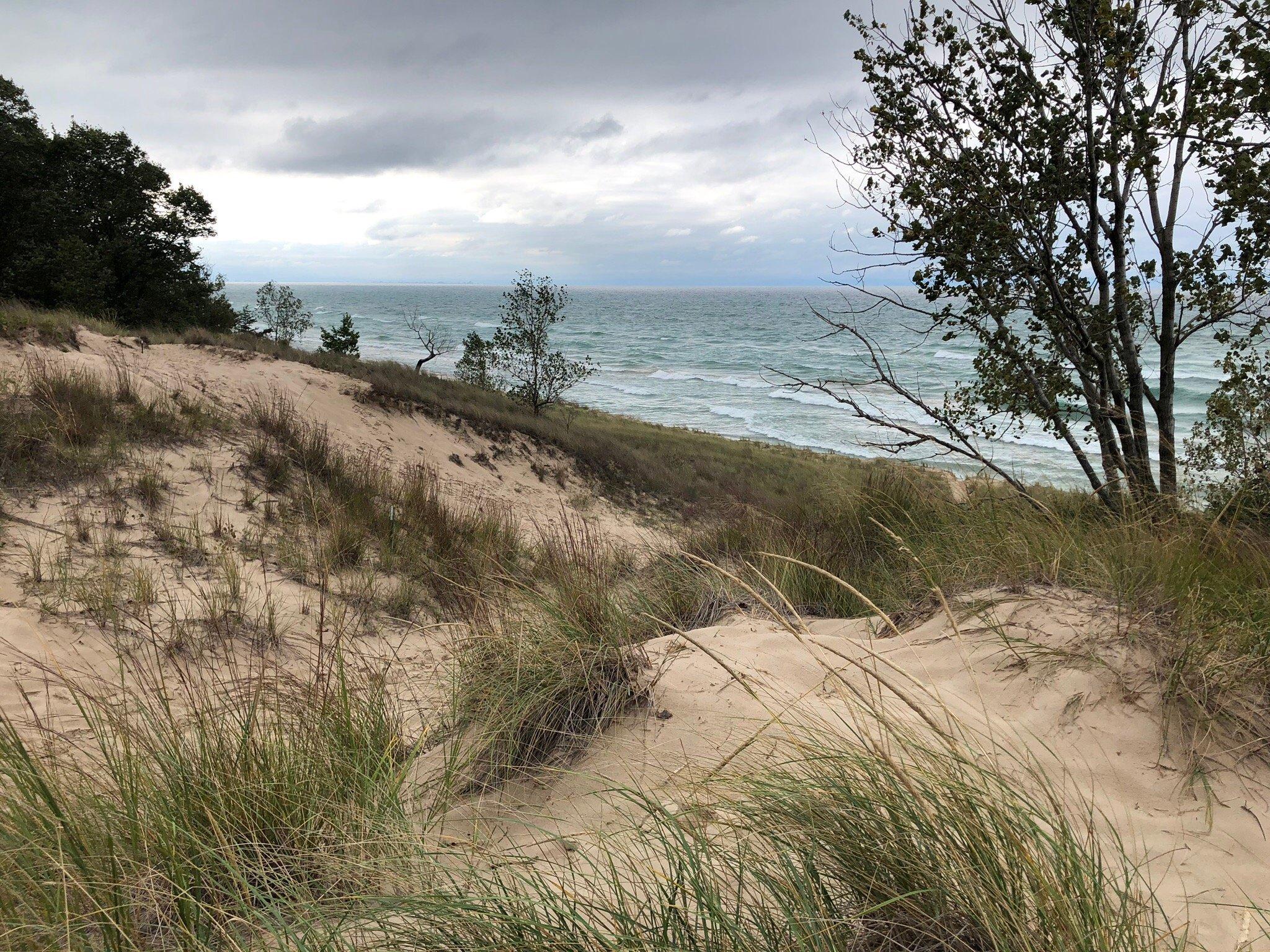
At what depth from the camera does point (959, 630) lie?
11.8 feet

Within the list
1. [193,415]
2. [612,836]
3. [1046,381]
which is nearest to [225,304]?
[193,415]

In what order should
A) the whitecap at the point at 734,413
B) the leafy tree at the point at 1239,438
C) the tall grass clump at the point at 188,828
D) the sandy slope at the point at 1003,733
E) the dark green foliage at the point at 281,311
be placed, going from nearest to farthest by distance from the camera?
the tall grass clump at the point at 188,828 < the sandy slope at the point at 1003,733 < the leafy tree at the point at 1239,438 < the whitecap at the point at 734,413 < the dark green foliage at the point at 281,311

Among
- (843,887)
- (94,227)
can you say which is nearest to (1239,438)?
(843,887)

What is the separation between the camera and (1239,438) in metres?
5.71

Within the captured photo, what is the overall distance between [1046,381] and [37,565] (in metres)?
8.38

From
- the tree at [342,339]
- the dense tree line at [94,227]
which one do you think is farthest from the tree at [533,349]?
the dense tree line at [94,227]

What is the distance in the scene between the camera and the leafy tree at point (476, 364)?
2873 cm

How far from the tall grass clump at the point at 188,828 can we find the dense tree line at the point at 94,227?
25.8 metres

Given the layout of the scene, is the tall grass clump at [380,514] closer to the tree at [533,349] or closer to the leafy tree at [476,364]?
the tree at [533,349]

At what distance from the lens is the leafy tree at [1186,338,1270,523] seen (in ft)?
16.6

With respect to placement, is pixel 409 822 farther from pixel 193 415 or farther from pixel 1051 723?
pixel 193 415

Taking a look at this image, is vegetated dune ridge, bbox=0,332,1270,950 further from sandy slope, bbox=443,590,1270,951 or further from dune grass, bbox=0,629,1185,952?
dune grass, bbox=0,629,1185,952

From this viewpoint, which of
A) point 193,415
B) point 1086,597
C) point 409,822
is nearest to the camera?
point 409,822

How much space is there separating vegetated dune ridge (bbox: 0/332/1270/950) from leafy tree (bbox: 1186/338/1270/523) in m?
2.75
